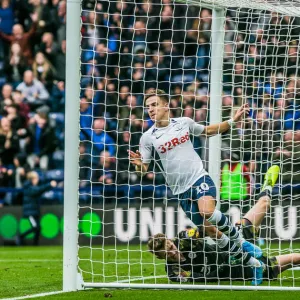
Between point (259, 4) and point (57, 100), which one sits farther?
point (57, 100)

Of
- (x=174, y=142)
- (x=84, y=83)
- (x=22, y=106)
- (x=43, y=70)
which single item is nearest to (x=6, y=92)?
(x=22, y=106)

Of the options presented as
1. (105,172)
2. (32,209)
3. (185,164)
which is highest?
(185,164)

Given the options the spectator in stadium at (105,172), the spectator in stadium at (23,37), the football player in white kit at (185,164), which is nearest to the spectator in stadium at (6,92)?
the spectator in stadium at (23,37)

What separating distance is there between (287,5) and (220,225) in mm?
2264

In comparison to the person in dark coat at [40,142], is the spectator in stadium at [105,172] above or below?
below

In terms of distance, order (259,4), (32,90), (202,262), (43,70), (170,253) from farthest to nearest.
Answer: (43,70), (32,90), (259,4), (202,262), (170,253)

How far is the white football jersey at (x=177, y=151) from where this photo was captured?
28.7ft

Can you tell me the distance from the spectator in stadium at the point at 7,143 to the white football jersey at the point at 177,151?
6.72m

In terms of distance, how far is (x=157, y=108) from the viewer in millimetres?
8633

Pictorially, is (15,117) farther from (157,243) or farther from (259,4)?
(157,243)

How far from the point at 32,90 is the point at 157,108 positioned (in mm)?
7152

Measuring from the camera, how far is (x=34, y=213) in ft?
48.3

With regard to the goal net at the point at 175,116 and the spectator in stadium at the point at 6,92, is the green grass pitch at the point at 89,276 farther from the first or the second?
the spectator in stadium at the point at 6,92

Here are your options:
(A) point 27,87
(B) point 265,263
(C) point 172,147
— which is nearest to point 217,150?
(C) point 172,147
